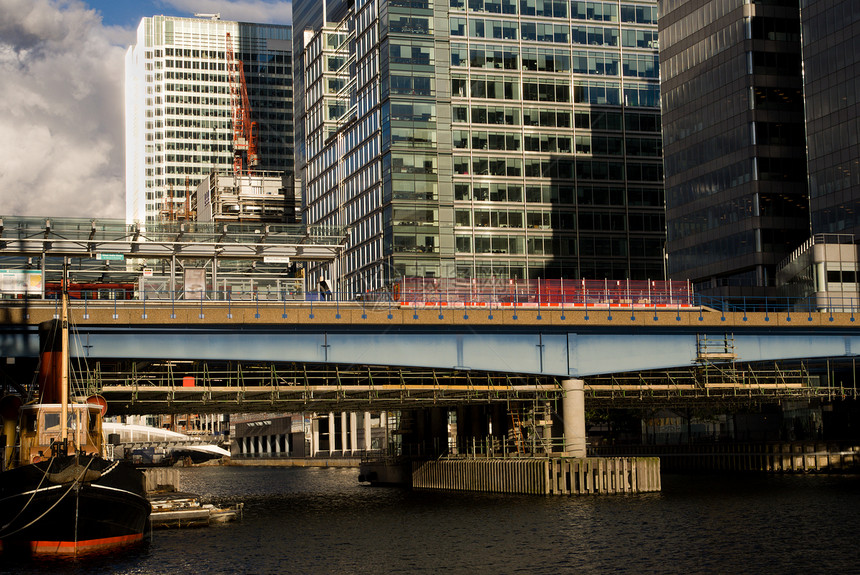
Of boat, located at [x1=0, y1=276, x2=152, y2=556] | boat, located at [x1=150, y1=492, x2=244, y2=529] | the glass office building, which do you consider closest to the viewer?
boat, located at [x1=0, y1=276, x2=152, y2=556]

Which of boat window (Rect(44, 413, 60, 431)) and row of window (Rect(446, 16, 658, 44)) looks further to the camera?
row of window (Rect(446, 16, 658, 44))

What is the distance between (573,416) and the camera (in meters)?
73.1

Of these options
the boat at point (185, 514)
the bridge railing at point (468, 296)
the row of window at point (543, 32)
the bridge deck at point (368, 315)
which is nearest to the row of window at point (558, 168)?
the row of window at point (543, 32)

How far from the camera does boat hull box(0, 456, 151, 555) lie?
151 feet

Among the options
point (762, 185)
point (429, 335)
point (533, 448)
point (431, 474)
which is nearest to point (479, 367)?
point (429, 335)

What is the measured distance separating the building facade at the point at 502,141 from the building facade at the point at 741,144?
1961 cm

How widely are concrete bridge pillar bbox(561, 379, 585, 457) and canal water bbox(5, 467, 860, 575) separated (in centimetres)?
408

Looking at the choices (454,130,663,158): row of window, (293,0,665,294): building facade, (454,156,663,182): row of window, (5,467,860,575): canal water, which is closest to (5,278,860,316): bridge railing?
(5,467,860,575): canal water

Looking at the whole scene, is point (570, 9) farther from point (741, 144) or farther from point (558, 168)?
point (741, 144)

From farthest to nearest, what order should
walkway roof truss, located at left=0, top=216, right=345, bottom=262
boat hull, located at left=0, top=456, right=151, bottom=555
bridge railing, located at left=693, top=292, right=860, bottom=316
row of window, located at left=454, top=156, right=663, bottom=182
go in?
row of window, located at left=454, top=156, right=663, bottom=182
walkway roof truss, located at left=0, top=216, right=345, bottom=262
bridge railing, located at left=693, top=292, right=860, bottom=316
boat hull, located at left=0, top=456, right=151, bottom=555

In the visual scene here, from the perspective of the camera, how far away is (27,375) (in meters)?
69.6

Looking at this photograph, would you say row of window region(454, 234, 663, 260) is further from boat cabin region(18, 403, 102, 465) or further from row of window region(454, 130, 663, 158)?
boat cabin region(18, 403, 102, 465)

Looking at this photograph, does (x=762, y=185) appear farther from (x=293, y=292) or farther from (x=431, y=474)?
(x=293, y=292)

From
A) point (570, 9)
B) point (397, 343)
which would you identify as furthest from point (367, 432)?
point (397, 343)
